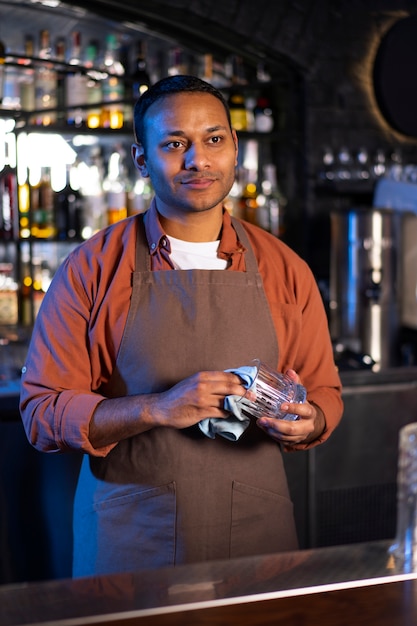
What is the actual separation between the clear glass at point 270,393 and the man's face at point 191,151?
38 centimetres

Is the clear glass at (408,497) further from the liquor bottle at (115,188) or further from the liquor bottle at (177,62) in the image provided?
the liquor bottle at (177,62)

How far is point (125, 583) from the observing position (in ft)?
4.48

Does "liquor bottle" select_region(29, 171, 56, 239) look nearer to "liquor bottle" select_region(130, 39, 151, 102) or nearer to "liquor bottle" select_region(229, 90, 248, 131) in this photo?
"liquor bottle" select_region(130, 39, 151, 102)

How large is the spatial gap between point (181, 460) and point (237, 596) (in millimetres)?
523

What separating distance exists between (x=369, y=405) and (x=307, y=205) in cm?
146

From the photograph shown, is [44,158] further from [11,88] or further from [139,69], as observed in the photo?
[139,69]

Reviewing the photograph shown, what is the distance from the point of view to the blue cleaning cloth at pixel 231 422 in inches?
63.1

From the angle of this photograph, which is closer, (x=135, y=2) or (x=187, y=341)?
(x=187, y=341)

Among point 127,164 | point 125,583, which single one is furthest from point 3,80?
point 125,583

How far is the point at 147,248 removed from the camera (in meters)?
1.89

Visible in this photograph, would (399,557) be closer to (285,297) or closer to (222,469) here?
(222,469)

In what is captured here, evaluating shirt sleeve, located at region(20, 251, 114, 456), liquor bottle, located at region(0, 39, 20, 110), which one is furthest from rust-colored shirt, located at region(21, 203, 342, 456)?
liquor bottle, located at region(0, 39, 20, 110)

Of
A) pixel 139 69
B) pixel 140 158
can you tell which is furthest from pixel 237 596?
pixel 139 69

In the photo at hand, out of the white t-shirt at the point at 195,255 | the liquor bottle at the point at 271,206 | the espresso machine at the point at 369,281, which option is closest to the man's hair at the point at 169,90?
the white t-shirt at the point at 195,255
